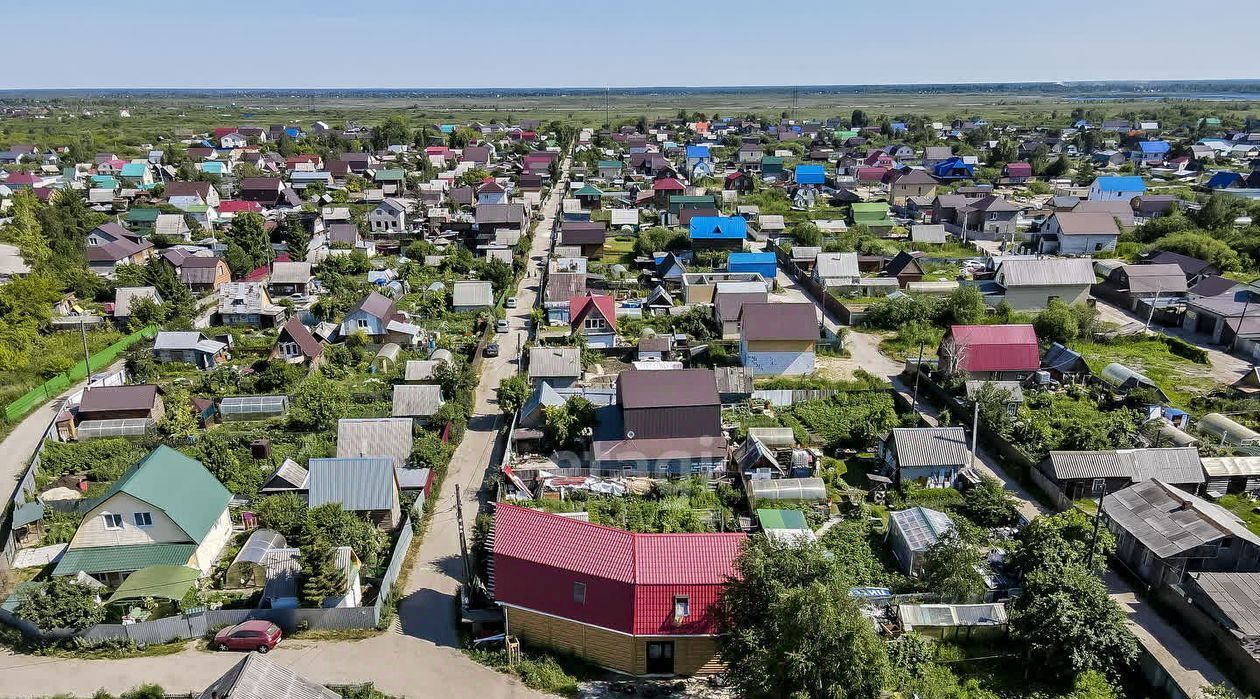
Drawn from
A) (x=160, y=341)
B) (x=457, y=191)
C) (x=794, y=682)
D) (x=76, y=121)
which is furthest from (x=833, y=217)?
(x=76, y=121)

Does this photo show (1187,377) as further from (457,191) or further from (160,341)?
(457,191)

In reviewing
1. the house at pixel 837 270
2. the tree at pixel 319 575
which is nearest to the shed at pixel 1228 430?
the house at pixel 837 270

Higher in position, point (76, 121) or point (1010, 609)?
point (76, 121)

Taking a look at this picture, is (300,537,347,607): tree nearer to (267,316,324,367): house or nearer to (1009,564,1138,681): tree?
(1009,564,1138,681): tree

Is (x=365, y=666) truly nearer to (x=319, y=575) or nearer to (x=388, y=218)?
(x=319, y=575)

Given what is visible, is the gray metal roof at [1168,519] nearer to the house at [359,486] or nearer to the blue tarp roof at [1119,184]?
the house at [359,486]

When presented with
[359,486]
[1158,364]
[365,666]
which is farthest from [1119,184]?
[365,666]

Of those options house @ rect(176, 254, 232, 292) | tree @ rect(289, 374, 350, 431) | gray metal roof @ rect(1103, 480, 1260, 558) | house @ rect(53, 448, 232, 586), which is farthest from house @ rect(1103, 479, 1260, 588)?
house @ rect(176, 254, 232, 292)

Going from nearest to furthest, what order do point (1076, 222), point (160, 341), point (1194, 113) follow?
point (160, 341) → point (1076, 222) → point (1194, 113)
